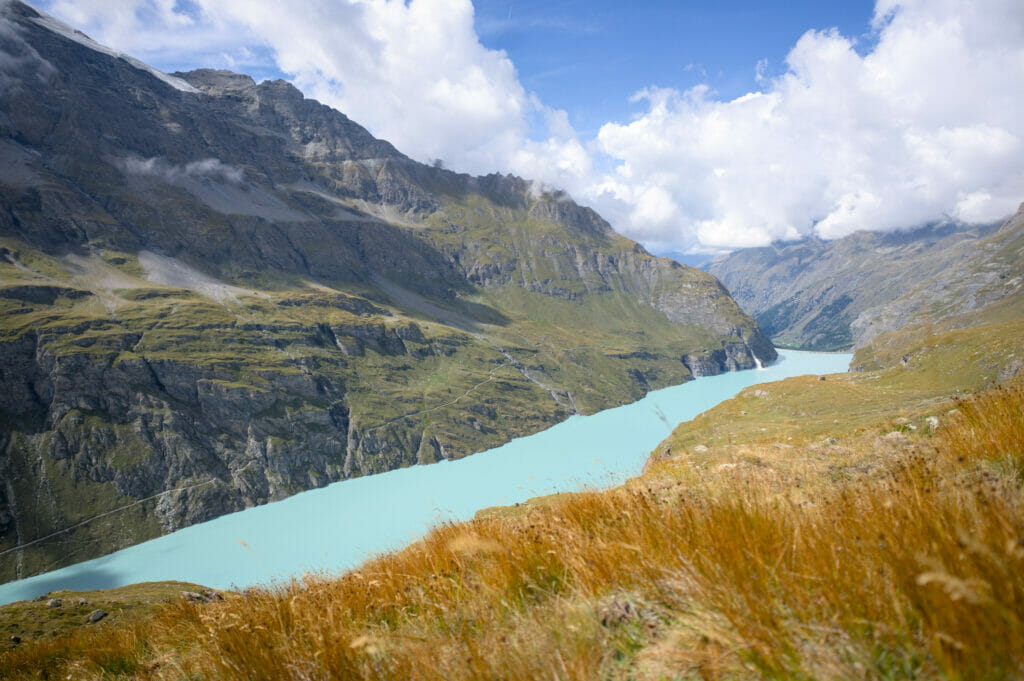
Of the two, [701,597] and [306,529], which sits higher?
[701,597]

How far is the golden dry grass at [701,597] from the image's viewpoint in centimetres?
201

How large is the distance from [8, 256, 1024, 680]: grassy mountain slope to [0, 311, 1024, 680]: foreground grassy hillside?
0.5 inches

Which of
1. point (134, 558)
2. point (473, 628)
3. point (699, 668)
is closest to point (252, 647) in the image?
point (473, 628)

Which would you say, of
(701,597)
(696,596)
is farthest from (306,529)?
(701,597)

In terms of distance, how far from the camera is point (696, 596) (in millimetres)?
2973

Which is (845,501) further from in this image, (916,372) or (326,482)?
(326,482)

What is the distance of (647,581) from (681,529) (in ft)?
2.02

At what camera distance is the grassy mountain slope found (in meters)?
2.02

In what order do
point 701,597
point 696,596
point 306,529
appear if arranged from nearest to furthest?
point 701,597 < point 696,596 < point 306,529

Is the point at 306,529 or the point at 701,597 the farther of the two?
the point at 306,529

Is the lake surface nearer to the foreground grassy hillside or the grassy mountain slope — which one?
the grassy mountain slope

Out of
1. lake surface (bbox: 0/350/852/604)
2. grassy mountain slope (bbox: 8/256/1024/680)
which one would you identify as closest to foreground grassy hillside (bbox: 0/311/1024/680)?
grassy mountain slope (bbox: 8/256/1024/680)

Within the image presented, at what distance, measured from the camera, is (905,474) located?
4.22 m

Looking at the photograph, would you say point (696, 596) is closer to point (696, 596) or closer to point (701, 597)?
point (696, 596)
